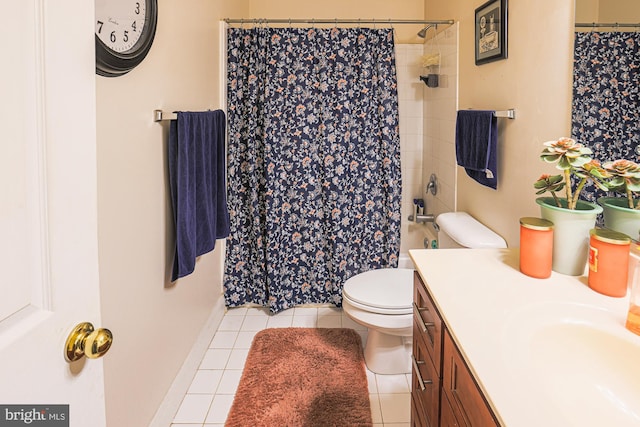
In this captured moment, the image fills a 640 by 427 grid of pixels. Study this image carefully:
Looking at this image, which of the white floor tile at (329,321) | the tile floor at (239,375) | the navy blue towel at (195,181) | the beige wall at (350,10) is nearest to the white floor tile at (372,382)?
the tile floor at (239,375)

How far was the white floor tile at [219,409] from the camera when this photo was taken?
192 centimetres

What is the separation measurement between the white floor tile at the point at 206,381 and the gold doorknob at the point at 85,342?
1507 millimetres

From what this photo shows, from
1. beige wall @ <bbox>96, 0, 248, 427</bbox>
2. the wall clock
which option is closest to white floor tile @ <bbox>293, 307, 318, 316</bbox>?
beige wall @ <bbox>96, 0, 248, 427</bbox>

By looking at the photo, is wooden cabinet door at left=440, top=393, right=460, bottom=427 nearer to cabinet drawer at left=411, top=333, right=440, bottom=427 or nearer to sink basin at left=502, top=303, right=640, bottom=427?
cabinet drawer at left=411, top=333, right=440, bottom=427

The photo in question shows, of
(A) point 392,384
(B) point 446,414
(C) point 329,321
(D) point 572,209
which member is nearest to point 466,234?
(D) point 572,209

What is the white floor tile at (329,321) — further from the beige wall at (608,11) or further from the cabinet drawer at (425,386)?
the beige wall at (608,11)

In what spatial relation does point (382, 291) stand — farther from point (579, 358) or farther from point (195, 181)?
point (579, 358)

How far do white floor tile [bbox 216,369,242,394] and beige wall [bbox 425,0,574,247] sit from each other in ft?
4.67

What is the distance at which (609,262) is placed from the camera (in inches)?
45.6

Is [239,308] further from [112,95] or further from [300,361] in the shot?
[112,95]

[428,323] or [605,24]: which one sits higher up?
[605,24]

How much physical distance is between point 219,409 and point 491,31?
2078 mm

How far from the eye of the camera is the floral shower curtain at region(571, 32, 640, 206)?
1236 mm

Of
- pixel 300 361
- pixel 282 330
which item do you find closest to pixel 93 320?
pixel 300 361
